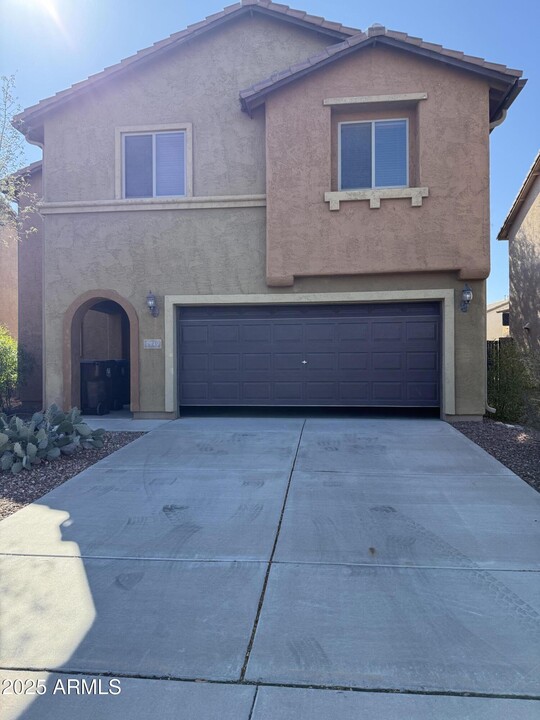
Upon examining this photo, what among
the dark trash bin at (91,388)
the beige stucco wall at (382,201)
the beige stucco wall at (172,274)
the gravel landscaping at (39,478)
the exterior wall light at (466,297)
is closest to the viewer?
the gravel landscaping at (39,478)

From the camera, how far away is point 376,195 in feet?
33.6

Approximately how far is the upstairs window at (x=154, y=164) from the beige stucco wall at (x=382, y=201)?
219 cm

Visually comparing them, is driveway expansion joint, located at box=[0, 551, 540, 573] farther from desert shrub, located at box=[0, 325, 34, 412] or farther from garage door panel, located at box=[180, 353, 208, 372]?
desert shrub, located at box=[0, 325, 34, 412]

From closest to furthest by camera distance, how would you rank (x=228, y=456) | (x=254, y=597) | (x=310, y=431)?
1. (x=254, y=597)
2. (x=228, y=456)
3. (x=310, y=431)

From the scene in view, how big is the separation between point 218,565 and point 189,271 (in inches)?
315

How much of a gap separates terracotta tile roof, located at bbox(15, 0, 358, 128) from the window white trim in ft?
4.05

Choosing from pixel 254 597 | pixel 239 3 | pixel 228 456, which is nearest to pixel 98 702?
pixel 254 597

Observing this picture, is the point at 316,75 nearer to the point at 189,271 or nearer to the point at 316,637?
the point at 189,271

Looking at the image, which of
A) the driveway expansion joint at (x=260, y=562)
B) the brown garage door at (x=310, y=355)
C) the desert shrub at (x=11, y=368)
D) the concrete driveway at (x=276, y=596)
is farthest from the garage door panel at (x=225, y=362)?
the driveway expansion joint at (x=260, y=562)

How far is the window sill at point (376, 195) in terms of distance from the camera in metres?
10.1

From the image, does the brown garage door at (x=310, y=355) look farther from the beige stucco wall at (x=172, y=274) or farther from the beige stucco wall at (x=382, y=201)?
the beige stucco wall at (x=382, y=201)

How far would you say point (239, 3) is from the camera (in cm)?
1115

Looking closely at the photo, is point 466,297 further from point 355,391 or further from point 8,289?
point 8,289

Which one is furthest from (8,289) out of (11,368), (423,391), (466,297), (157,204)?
(466,297)
